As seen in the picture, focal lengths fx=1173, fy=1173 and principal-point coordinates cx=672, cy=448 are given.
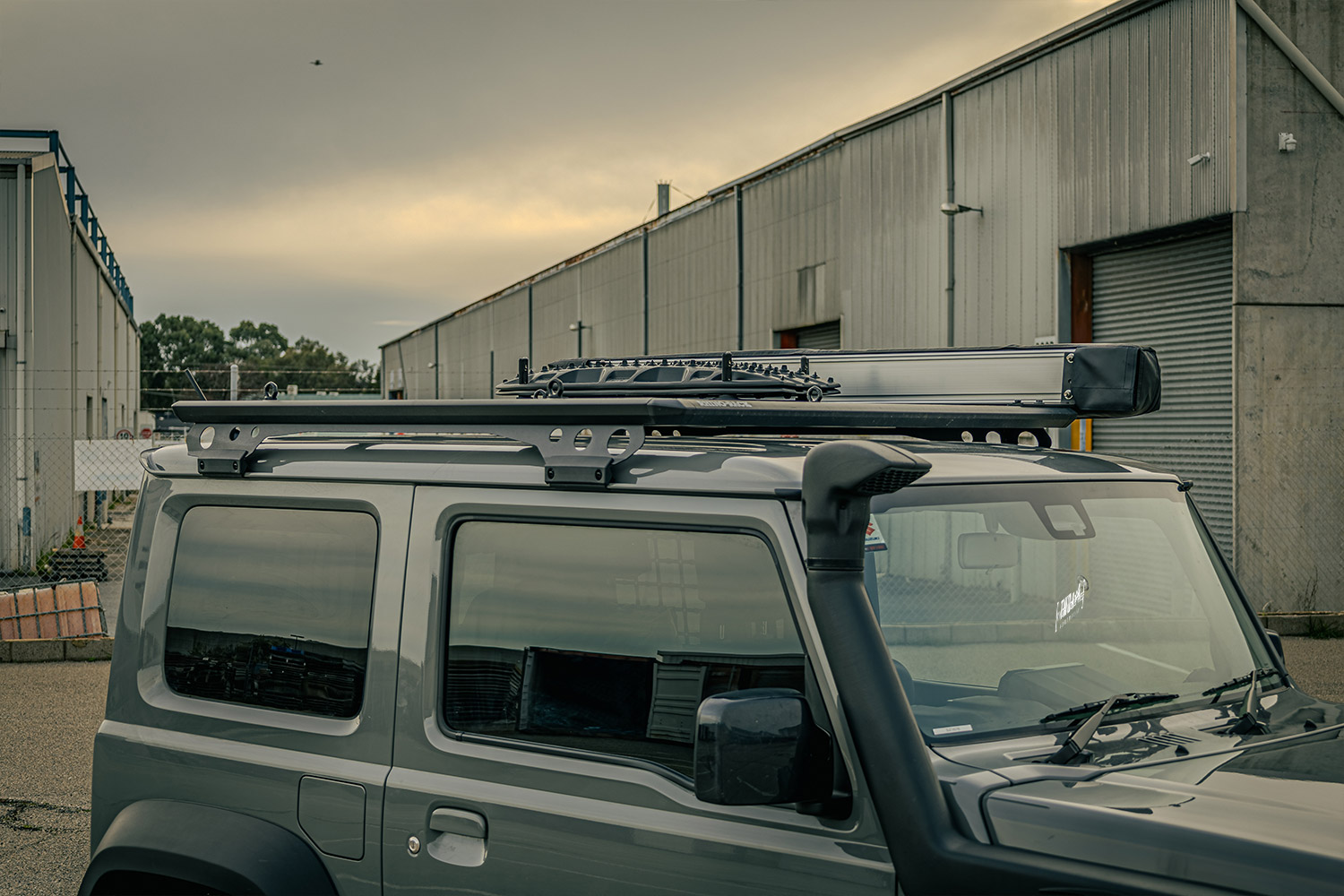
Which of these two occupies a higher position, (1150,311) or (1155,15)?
(1155,15)

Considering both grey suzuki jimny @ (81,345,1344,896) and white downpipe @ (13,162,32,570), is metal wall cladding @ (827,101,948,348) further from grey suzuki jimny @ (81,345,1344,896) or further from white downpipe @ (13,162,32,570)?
grey suzuki jimny @ (81,345,1344,896)

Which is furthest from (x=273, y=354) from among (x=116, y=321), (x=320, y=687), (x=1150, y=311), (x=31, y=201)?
(x=320, y=687)

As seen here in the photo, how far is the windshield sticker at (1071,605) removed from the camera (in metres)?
2.60

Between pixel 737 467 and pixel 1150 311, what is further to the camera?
pixel 1150 311

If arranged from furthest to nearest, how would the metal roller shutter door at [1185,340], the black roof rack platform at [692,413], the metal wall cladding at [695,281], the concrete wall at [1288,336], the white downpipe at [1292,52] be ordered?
the metal wall cladding at [695,281]
the metal roller shutter door at [1185,340]
the concrete wall at [1288,336]
the white downpipe at [1292,52]
the black roof rack platform at [692,413]

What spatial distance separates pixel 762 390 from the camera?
3656 millimetres

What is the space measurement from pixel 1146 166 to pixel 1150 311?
5.73ft

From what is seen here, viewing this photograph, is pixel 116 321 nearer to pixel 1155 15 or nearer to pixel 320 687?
pixel 1155 15

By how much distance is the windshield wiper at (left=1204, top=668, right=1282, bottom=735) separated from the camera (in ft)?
7.98

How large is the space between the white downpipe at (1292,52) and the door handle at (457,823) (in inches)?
517

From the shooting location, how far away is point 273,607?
9.99ft

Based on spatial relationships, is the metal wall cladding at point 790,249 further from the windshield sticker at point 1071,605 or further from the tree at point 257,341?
the tree at point 257,341

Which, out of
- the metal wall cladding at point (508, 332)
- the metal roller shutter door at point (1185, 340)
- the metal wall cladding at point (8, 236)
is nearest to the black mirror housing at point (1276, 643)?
the metal roller shutter door at point (1185, 340)

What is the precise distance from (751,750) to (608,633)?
60cm
